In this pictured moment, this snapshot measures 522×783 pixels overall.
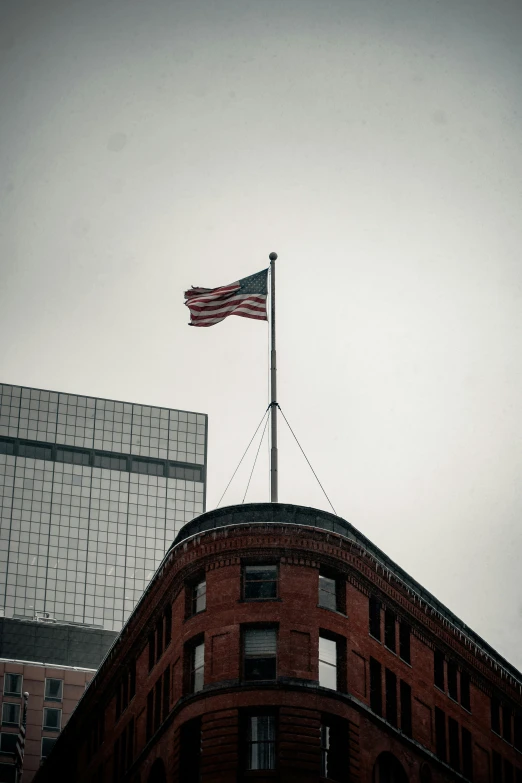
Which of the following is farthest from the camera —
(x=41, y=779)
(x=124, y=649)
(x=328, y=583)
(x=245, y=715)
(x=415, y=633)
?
(x=41, y=779)

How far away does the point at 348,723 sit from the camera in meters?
83.3

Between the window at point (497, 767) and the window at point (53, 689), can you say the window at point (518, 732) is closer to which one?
the window at point (497, 767)

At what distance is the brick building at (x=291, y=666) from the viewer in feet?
268

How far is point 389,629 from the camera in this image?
92562 millimetres

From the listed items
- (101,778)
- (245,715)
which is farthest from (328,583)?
(101,778)

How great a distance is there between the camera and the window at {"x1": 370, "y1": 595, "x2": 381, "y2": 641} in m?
90.4

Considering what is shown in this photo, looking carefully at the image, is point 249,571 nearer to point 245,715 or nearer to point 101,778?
point 245,715

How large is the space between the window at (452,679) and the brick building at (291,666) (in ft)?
0.49

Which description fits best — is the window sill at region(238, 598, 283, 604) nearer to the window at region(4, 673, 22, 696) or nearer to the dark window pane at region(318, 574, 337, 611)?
the dark window pane at region(318, 574, 337, 611)

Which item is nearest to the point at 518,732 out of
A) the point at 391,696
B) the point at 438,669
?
the point at 438,669

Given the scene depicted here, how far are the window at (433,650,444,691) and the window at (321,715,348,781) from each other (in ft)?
49.8

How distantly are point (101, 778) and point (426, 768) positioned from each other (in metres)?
24.2

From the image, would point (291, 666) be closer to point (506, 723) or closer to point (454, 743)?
point (454, 743)

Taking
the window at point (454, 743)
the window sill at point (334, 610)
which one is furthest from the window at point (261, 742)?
the window at point (454, 743)
